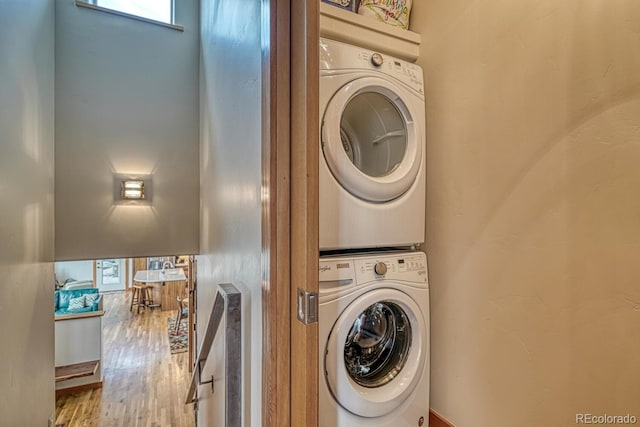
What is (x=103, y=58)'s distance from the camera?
2920 mm

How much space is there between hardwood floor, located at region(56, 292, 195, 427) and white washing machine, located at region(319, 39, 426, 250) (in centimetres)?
363

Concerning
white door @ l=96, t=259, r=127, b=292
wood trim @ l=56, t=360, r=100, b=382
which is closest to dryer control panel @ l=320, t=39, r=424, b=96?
wood trim @ l=56, t=360, r=100, b=382

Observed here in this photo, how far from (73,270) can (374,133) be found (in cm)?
925

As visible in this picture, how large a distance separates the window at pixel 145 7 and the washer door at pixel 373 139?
9.47 ft

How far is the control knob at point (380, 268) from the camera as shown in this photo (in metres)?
1.24

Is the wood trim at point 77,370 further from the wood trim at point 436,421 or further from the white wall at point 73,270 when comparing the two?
the wood trim at point 436,421

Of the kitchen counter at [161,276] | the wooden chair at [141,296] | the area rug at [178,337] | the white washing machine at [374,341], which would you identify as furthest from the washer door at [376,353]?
the wooden chair at [141,296]

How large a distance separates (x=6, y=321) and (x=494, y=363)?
2218mm

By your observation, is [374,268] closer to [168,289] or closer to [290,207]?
[290,207]

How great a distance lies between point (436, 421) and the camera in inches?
55.6

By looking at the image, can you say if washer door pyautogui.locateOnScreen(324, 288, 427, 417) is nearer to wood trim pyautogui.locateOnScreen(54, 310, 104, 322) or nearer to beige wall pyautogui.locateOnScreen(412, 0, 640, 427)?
beige wall pyautogui.locateOnScreen(412, 0, 640, 427)

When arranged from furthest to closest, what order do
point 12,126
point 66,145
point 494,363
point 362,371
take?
point 66,145 < point 12,126 < point 362,371 < point 494,363

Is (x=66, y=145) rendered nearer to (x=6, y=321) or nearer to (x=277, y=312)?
(x=6, y=321)

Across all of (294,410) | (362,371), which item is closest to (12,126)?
(294,410)
